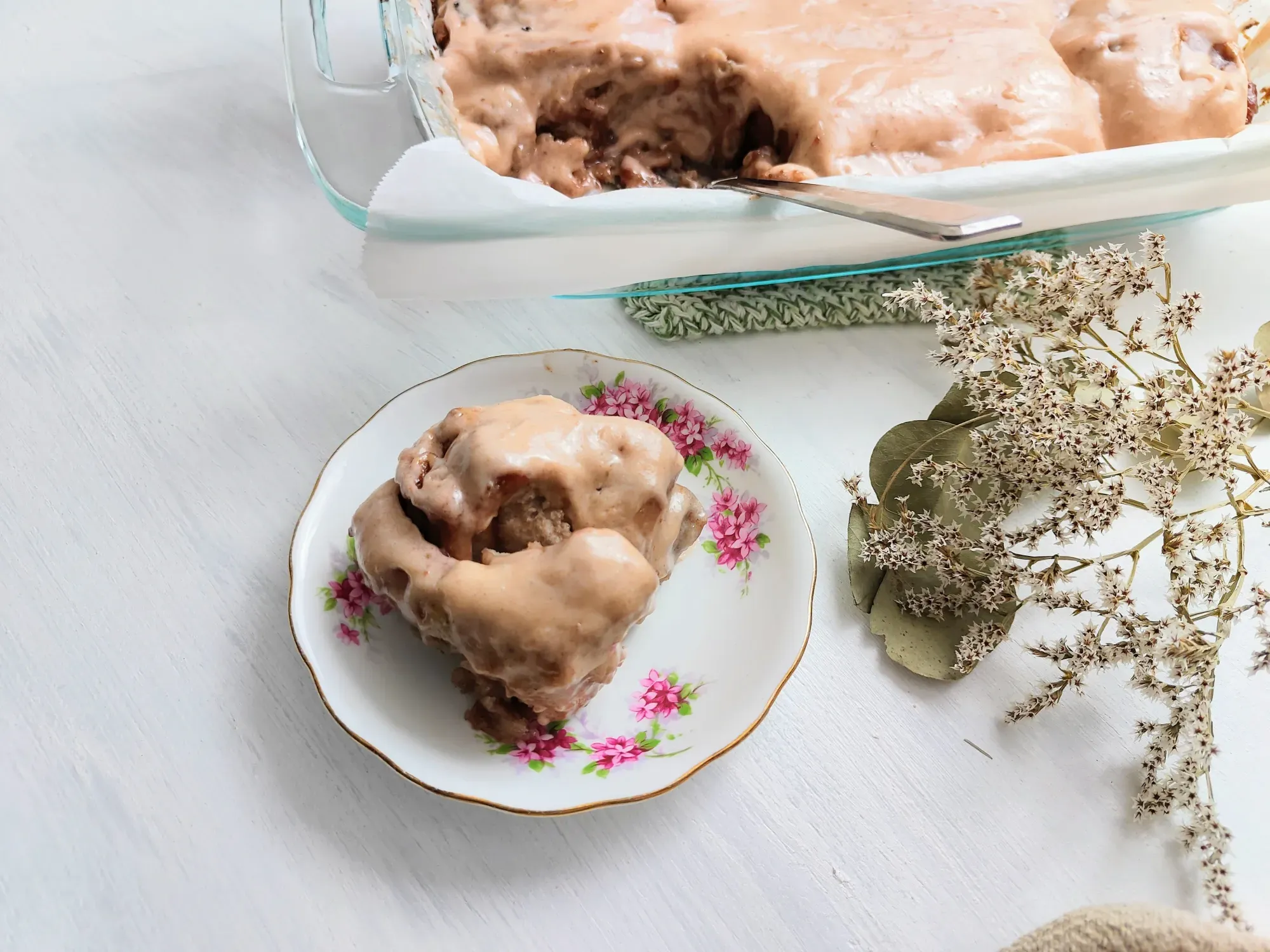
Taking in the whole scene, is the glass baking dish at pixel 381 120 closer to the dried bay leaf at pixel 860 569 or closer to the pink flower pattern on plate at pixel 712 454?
the pink flower pattern on plate at pixel 712 454

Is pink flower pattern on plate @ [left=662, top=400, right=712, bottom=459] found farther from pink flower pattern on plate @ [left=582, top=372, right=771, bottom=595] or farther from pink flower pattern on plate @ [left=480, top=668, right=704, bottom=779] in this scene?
pink flower pattern on plate @ [left=480, top=668, right=704, bottom=779]

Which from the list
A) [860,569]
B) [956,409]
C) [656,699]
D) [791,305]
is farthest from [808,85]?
[656,699]

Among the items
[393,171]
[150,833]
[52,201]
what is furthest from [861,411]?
[52,201]

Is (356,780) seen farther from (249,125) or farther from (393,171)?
(249,125)

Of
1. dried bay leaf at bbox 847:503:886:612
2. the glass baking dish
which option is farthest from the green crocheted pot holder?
dried bay leaf at bbox 847:503:886:612

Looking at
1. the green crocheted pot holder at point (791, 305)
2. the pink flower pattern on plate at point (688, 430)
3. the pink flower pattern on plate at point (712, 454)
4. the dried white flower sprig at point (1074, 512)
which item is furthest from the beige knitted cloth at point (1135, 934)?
the green crocheted pot holder at point (791, 305)

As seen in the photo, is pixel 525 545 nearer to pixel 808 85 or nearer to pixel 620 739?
pixel 620 739

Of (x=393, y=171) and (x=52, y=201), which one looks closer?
(x=393, y=171)
